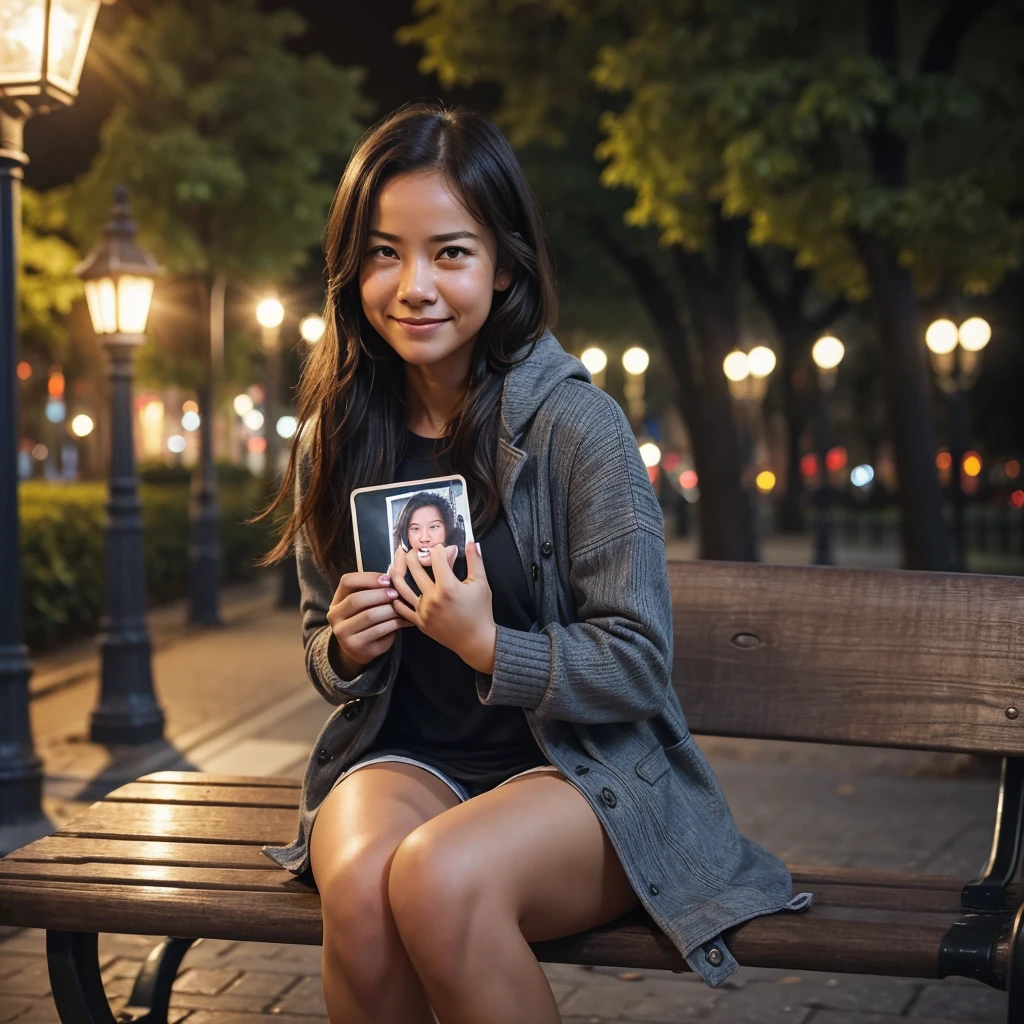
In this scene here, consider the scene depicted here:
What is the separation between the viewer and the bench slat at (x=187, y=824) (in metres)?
3.38

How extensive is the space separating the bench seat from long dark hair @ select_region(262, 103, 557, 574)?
2.11 feet

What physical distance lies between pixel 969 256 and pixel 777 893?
288 inches

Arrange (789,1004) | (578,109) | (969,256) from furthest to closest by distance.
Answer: (578,109)
(969,256)
(789,1004)

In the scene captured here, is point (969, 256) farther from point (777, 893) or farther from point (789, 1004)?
point (777, 893)

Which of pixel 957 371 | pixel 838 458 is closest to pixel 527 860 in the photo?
pixel 957 371

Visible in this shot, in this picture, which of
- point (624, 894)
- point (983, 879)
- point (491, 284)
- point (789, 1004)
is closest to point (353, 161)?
point (491, 284)

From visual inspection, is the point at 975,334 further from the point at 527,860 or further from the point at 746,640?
the point at 527,860

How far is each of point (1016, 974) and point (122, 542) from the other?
22.4ft

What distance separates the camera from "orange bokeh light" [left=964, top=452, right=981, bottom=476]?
1527 inches

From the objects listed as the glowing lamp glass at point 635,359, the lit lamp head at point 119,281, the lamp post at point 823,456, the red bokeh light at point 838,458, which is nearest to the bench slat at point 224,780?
the lit lamp head at point 119,281

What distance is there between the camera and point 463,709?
308 centimetres

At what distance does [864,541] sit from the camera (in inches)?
1175

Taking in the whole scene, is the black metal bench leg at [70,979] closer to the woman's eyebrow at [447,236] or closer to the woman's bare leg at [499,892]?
the woman's bare leg at [499,892]

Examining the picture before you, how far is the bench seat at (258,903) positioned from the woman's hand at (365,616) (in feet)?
1.65
